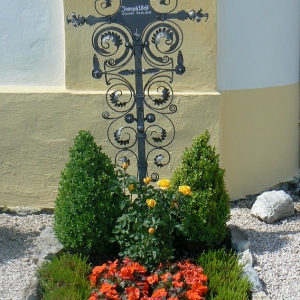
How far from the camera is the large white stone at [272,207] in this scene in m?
5.64

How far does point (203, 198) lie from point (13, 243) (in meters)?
1.76

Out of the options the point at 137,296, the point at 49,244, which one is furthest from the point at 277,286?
the point at 49,244

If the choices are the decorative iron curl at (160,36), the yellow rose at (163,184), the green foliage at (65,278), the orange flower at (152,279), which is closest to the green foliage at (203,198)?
the yellow rose at (163,184)

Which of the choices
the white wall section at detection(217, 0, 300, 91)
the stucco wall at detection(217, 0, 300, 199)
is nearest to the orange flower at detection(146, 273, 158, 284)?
the stucco wall at detection(217, 0, 300, 199)

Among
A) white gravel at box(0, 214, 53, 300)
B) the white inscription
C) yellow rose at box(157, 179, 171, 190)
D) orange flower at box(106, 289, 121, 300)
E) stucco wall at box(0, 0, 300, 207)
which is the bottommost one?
white gravel at box(0, 214, 53, 300)

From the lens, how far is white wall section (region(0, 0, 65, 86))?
19.8ft

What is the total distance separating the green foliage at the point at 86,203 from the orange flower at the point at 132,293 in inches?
21.3

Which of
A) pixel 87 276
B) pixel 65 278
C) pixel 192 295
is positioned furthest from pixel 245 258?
pixel 65 278

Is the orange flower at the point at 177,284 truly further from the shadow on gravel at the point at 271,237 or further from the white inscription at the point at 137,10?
the white inscription at the point at 137,10

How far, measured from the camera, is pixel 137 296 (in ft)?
13.9

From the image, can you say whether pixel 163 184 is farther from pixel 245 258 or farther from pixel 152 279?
pixel 245 258

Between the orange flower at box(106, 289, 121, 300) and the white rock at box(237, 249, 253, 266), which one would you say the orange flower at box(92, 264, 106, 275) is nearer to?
the orange flower at box(106, 289, 121, 300)

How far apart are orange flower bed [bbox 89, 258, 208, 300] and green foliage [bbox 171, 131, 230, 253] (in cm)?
30

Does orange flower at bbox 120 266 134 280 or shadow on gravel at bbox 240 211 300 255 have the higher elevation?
orange flower at bbox 120 266 134 280
